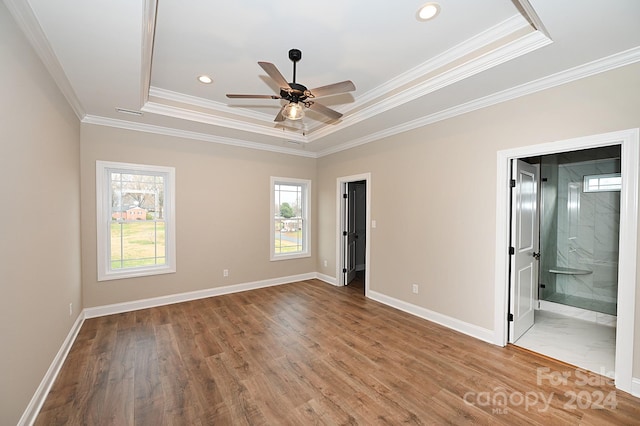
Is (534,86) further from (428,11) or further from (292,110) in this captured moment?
(292,110)

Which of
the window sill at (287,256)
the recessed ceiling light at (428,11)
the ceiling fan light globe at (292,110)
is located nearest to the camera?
the recessed ceiling light at (428,11)

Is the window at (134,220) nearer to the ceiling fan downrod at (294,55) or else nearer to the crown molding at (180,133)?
the crown molding at (180,133)

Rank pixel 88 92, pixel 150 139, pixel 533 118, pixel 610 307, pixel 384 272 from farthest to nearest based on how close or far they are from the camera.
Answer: pixel 384 272
pixel 150 139
pixel 610 307
pixel 88 92
pixel 533 118

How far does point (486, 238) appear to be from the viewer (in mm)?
3109

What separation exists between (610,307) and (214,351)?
17.6ft

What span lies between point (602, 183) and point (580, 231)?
0.79m

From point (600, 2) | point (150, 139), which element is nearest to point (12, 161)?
point (150, 139)

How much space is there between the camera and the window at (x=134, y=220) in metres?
3.79

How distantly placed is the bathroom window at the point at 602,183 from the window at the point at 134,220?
6626mm

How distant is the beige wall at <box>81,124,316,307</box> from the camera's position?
3.71 m

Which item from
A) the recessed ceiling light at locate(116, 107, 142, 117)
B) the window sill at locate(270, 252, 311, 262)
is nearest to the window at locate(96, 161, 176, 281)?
the recessed ceiling light at locate(116, 107, 142, 117)

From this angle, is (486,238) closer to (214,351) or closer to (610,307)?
(610,307)

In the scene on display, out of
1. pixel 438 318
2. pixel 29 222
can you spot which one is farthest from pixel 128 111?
pixel 438 318

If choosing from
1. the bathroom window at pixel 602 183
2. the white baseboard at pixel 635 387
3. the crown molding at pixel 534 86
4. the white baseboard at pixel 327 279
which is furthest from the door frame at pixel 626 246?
the white baseboard at pixel 327 279
